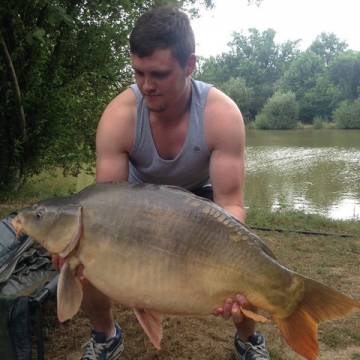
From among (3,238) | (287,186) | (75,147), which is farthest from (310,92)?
(3,238)

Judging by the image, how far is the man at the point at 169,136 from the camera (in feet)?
5.60

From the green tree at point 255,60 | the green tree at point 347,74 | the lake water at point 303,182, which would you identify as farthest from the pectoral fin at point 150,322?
the green tree at point 255,60

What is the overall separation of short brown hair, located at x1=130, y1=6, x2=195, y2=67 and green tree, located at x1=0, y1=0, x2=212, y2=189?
9.53 ft

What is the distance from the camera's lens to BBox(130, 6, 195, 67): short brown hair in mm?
1653

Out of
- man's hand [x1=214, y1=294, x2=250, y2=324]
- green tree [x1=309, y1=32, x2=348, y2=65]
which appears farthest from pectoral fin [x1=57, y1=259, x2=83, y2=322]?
green tree [x1=309, y1=32, x2=348, y2=65]

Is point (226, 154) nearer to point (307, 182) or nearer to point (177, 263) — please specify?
point (177, 263)

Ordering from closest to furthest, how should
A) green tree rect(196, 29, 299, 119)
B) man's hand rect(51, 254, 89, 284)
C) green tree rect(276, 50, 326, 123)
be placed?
man's hand rect(51, 254, 89, 284)
green tree rect(276, 50, 326, 123)
green tree rect(196, 29, 299, 119)

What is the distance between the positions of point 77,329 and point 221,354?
0.67 m

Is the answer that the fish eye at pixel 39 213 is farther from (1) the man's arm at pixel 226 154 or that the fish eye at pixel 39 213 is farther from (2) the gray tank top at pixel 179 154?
(1) the man's arm at pixel 226 154

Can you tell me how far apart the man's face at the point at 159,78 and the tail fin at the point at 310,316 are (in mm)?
843

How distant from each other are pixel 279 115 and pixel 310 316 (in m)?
37.7

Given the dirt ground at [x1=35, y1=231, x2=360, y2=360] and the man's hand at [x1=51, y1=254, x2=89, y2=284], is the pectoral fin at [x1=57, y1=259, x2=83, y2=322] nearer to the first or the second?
the man's hand at [x1=51, y1=254, x2=89, y2=284]

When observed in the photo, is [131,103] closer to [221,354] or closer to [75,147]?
[221,354]

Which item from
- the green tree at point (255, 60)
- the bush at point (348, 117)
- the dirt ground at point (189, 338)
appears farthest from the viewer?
the green tree at point (255, 60)
